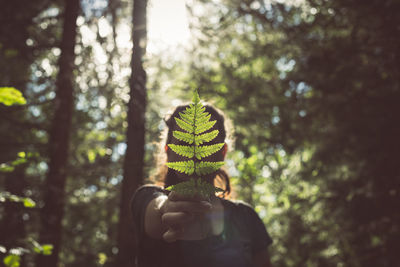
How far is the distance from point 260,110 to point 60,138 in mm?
5253

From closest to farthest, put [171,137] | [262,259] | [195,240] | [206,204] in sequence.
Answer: [206,204] < [171,137] < [195,240] < [262,259]

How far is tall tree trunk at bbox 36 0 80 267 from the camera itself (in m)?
5.97

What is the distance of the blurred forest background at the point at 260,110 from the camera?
5.50 meters

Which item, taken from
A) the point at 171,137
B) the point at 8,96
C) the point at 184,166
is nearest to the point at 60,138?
the point at 8,96

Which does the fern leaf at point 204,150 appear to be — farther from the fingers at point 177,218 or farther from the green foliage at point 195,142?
the fingers at point 177,218

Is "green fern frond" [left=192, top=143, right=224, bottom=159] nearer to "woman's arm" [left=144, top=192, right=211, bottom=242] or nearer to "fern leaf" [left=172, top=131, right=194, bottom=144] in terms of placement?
"fern leaf" [left=172, top=131, right=194, bottom=144]

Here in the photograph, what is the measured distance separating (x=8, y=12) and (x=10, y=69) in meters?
1.92

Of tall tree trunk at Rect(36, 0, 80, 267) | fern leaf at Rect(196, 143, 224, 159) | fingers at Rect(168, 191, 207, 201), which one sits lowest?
fingers at Rect(168, 191, 207, 201)

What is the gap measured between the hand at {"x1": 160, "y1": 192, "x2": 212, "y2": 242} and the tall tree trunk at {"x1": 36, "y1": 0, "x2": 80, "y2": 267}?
230 inches

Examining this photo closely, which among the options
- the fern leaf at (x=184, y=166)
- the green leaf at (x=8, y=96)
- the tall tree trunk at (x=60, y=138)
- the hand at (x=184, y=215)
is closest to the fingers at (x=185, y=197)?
the hand at (x=184, y=215)

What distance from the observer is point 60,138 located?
6680mm

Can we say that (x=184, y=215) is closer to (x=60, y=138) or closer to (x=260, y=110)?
(x=60, y=138)

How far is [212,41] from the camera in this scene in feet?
23.2

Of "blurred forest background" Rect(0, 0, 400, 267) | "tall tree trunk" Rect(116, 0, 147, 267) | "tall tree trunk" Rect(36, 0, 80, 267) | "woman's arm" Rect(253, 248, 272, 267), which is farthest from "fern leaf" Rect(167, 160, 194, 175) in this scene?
"tall tree trunk" Rect(36, 0, 80, 267)
